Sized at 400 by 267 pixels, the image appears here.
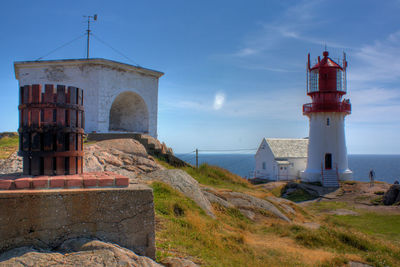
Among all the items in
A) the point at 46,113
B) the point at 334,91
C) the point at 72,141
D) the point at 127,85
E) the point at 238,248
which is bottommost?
the point at 238,248

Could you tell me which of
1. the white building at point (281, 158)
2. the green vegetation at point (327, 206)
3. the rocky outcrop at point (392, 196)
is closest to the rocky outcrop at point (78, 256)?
the green vegetation at point (327, 206)

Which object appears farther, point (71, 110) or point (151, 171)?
point (151, 171)

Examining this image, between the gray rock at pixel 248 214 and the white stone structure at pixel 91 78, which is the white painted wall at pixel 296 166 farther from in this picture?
the gray rock at pixel 248 214

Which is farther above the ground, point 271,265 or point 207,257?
point 207,257

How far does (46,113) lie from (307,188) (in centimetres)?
2534

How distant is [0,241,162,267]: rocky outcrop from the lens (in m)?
3.47

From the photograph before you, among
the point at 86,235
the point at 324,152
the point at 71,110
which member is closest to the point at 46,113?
the point at 71,110

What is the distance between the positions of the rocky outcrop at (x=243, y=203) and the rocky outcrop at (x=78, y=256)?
6430 mm

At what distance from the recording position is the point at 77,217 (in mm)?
3949

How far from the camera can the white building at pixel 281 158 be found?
3425 cm

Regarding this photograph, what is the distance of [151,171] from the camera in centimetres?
1080

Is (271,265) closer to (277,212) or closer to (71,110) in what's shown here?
(71,110)

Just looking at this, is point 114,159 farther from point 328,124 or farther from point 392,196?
point 328,124

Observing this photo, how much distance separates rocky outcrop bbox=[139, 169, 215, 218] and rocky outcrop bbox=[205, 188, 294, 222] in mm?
717
